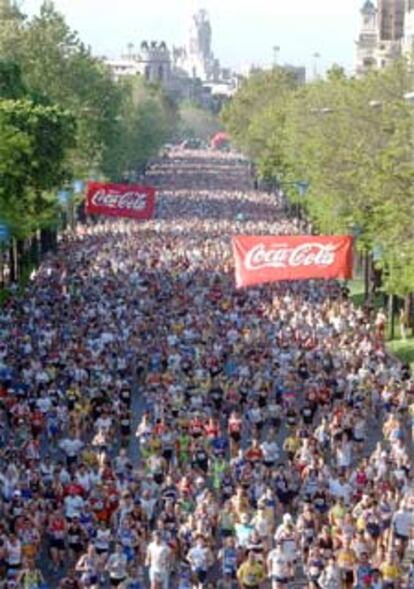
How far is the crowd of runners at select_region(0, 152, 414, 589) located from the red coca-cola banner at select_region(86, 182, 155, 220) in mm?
4923

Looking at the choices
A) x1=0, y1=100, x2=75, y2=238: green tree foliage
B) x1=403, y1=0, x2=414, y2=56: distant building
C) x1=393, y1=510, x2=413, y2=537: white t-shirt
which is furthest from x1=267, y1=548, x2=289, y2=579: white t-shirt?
x1=403, y1=0, x2=414, y2=56: distant building

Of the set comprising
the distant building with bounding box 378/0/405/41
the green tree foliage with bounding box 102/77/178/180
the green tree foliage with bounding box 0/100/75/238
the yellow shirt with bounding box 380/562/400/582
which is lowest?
the green tree foliage with bounding box 102/77/178/180

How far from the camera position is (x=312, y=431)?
32.2 metres

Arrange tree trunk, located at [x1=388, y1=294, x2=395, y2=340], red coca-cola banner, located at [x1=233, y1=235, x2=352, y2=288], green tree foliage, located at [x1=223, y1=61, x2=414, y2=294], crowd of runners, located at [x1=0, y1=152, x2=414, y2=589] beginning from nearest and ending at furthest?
1. crowd of runners, located at [x1=0, y1=152, x2=414, y2=589]
2. red coca-cola banner, located at [x1=233, y1=235, x2=352, y2=288]
3. green tree foliage, located at [x1=223, y1=61, x2=414, y2=294]
4. tree trunk, located at [x1=388, y1=294, x2=395, y2=340]

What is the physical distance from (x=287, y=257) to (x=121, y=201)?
27.3 m

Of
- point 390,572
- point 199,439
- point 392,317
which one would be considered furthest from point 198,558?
point 392,317

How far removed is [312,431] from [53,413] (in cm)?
534

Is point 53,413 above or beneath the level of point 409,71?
beneath

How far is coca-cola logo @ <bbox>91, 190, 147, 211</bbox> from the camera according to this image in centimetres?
6300

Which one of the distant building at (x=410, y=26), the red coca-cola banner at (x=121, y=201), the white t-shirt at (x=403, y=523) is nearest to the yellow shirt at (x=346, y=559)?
the white t-shirt at (x=403, y=523)

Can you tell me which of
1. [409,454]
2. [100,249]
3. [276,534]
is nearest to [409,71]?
[100,249]

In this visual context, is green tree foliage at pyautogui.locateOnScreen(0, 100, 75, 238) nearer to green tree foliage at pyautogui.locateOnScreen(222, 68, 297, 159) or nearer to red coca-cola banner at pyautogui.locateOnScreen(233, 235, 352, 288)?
red coca-cola banner at pyautogui.locateOnScreen(233, 235, 352, 288)

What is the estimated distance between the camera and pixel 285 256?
36.5 m

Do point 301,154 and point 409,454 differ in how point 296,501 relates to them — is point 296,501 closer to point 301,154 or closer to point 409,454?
point 409,454
